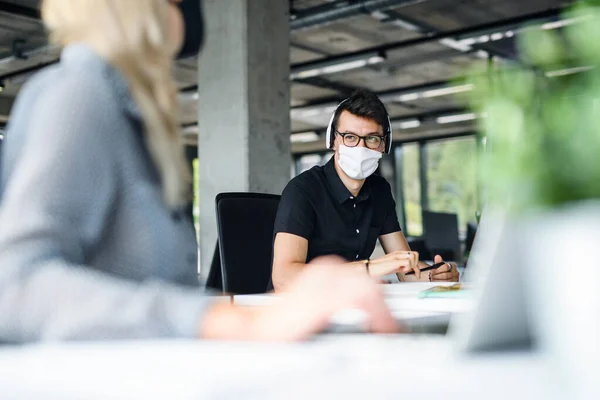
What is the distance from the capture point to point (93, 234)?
89 cm

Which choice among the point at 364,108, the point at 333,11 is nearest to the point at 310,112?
the point at 333,11

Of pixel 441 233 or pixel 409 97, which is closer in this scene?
pixel 441 233

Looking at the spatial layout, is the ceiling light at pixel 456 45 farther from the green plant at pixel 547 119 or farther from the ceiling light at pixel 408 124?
the green plant at pixel 547 119

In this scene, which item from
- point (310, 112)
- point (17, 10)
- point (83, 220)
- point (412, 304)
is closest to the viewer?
point (83, 220)

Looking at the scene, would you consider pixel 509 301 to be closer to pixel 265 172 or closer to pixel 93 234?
pixel 93 234

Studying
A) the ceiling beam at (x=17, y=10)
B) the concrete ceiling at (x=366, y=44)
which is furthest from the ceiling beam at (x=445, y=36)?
the ceiling beam at (x=17, y=10)

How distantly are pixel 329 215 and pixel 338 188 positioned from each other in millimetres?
129

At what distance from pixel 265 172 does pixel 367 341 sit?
5001mm

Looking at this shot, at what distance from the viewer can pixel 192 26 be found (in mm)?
1156

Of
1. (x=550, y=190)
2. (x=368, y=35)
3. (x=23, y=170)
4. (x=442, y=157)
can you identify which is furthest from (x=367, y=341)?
(x=442, y=157)

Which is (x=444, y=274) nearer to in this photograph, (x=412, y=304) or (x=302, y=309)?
(x=412, y=304)

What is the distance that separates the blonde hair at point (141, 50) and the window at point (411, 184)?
51.5 ft

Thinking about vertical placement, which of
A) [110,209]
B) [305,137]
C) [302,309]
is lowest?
[302,309]

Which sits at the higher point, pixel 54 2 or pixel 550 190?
pixel 54 2
